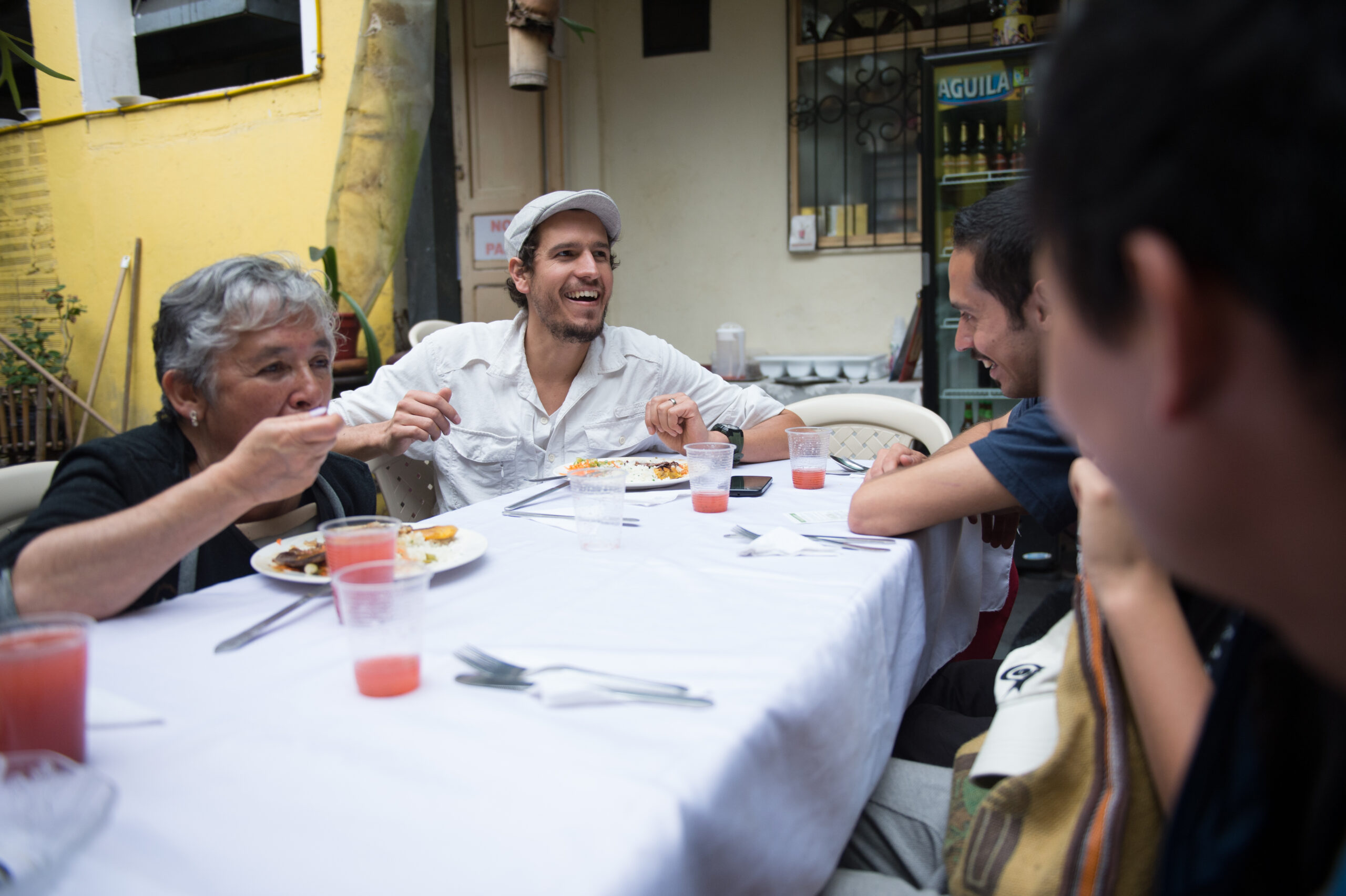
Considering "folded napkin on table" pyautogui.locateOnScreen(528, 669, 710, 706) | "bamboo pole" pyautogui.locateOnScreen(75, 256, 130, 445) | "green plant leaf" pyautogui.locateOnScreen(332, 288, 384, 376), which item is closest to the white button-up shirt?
"folded napkin on table" pyautogui.locateOnScreen(528, 669, 710, 706)

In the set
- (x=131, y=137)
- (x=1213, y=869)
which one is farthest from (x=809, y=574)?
(x=131, y=137)

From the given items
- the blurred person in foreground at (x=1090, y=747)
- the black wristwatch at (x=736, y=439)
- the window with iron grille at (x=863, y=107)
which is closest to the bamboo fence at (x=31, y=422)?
the window with iron grille at (x=863, y=107)

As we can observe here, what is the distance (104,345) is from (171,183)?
1.43 metres

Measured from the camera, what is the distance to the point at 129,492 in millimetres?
1438

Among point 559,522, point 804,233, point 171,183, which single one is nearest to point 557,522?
point 559,522

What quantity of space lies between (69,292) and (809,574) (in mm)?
7843

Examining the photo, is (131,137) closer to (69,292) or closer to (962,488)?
(69,292)

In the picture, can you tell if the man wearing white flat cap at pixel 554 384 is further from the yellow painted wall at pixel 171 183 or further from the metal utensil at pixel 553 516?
the yellow painted wall at pixel 171 183

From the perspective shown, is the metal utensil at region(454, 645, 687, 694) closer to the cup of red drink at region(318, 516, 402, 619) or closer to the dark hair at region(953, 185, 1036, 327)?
the cup of red drink at region(318, 516, 402, 619)

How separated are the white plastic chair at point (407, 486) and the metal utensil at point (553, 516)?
2.39 feet

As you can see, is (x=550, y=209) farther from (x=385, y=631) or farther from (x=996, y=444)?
(x=385, y=631)

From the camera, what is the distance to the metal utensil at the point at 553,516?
1.88 meters

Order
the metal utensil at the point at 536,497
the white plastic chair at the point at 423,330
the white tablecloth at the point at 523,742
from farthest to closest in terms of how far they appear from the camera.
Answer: the white plastic chair at the point at 423,330
the metal utensil at the point at 536,497
the white tablecloth at the point at 523,742

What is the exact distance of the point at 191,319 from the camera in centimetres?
160
